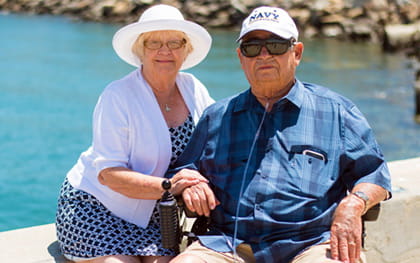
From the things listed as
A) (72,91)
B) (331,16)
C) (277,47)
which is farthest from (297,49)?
(331,16)

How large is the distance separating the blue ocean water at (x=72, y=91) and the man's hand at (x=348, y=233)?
4.84 metres

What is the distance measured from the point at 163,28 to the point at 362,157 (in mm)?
1003

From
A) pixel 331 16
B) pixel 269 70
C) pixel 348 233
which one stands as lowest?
pixel 331 16

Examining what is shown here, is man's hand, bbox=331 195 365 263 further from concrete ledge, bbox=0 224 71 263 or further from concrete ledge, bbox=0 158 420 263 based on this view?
concrete ledge, bbox=0 224 71 263

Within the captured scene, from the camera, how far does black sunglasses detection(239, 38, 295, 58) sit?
250cm

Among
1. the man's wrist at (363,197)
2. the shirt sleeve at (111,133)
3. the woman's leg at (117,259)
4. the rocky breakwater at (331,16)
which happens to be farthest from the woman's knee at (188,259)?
the rocky breakwater at (331,16)

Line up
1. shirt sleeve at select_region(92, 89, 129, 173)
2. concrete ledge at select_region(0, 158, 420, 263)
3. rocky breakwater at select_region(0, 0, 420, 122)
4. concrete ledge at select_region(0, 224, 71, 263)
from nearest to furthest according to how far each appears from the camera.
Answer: shirt sleeve at select_region(92, 89, 129, 173) → concrete ledge at select_region(0, 224, 71, 263) → concrete ledge at select_region(0, 158, 420, 263) → rocky breakwater at select_region(0, 0, 420, 122)

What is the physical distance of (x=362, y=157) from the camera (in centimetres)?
245

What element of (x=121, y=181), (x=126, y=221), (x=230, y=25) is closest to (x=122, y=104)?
(x=121, y=181)

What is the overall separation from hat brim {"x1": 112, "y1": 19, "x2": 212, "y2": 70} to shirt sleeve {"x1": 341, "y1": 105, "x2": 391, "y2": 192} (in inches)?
31.9

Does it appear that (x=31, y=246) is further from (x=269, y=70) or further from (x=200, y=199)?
(x=269, y=70)

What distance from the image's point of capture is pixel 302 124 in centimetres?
251

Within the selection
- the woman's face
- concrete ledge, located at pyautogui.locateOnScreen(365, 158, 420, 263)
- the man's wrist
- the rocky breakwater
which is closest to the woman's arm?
the woman's face

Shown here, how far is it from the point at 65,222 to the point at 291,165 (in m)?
1.00
